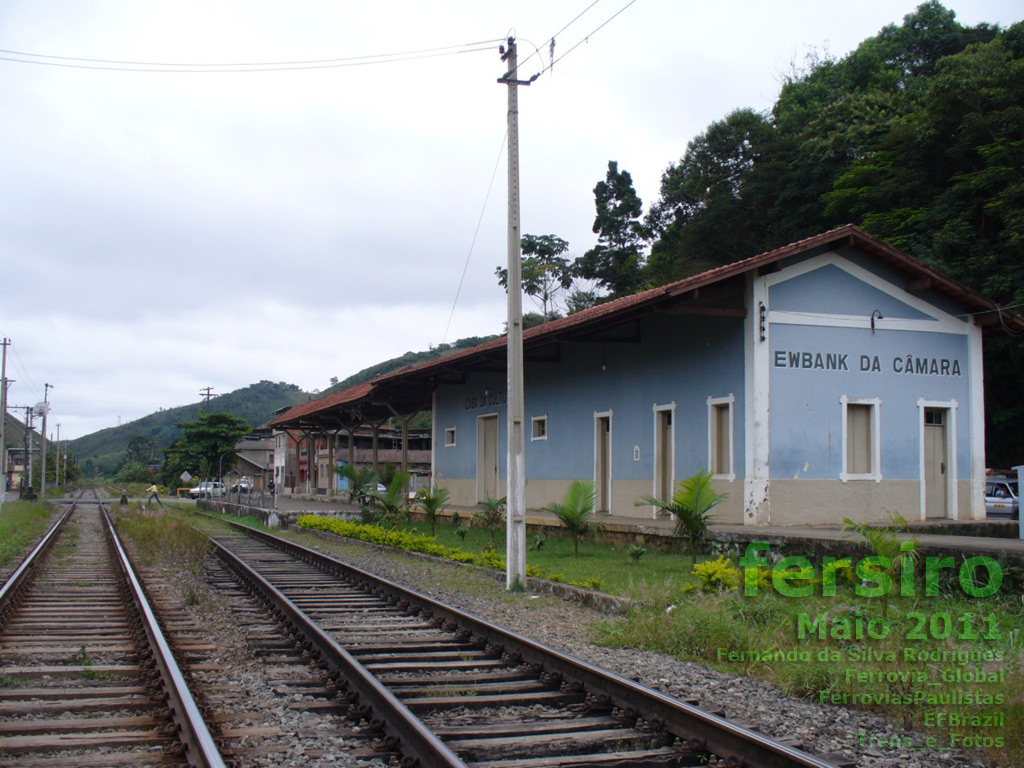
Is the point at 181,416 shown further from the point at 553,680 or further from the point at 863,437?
the point at 553,680

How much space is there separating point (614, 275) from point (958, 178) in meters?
25.5

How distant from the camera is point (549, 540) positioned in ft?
59.6

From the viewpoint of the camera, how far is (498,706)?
18.4ft

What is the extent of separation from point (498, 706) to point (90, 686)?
110 inches

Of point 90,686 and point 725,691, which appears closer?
point 725,691

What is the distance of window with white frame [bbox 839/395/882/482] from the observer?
52.1 ft

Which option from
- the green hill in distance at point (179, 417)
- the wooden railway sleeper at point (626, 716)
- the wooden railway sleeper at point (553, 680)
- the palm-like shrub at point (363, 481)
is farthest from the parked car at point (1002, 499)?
the green hill in distance at point (179, 417)

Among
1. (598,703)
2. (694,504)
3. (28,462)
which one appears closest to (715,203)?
(694,504)

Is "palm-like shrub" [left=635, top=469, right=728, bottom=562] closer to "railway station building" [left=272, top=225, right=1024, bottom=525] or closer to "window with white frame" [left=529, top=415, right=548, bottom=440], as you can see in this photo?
"railway station building" [left=272, top=225, right=1024, bottom=525]

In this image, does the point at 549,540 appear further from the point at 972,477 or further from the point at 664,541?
the point at 972,477

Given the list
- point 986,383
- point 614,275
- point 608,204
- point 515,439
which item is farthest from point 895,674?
point 608,204

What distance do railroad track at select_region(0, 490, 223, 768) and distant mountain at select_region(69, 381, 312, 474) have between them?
133m

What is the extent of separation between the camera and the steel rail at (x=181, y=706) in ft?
14.3

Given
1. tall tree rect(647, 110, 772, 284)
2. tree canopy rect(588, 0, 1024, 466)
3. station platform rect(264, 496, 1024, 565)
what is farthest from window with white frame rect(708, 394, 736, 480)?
tall tree rect(647, 110, 772, 284)
